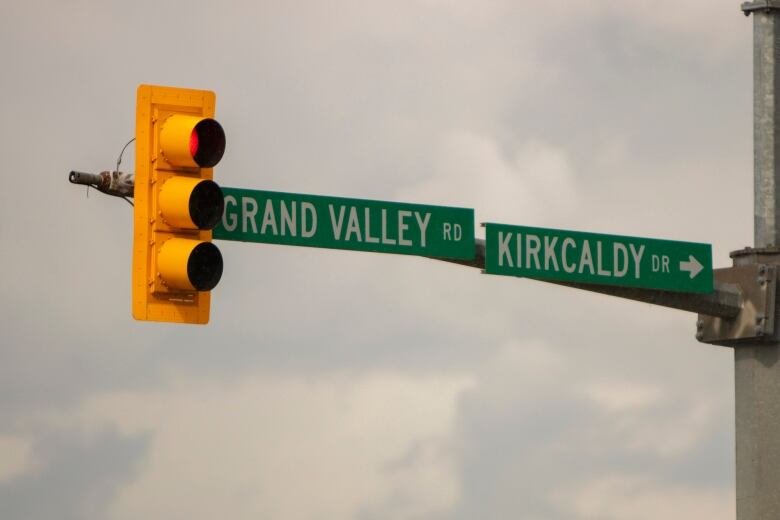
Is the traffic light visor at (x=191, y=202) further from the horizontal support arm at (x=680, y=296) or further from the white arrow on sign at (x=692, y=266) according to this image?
the white arrow on sign at (x=692, y=266)

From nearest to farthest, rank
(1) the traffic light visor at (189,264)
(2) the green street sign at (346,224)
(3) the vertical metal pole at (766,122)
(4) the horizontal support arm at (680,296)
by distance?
(1) the traffic light visor at (189,264) → (2) the green street sign at (346,224) → (4) the horizontal support arm at (680,296) → (3) the vertical metal pole at (766,122)

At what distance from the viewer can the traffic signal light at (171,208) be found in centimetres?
1109

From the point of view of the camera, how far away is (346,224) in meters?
12.7

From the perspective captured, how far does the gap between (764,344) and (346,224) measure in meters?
3.82

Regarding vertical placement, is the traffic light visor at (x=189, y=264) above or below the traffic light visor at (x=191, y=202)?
below

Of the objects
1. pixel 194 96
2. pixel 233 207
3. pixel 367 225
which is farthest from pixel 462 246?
pixel 194 96

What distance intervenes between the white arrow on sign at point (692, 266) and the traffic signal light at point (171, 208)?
429cm

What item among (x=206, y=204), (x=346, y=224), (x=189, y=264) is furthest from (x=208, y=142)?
(x=346, y=224)

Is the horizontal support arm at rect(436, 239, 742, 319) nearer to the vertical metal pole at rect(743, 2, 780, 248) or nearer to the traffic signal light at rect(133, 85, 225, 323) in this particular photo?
the vertical metal pole at rect(743, 2, 780, 248)

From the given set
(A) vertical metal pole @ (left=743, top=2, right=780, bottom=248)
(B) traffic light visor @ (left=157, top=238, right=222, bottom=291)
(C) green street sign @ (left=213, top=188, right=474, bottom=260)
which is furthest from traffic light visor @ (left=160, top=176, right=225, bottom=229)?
(A) vertical metal pole @ (left=743, top=2, right=780, bottom=248)

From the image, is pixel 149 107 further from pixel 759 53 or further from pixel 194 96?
pixel 759 53

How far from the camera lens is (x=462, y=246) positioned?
13.1 meters

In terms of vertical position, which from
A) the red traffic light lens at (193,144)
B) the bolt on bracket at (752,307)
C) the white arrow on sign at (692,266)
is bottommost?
the bolt on bracket at (752,307)

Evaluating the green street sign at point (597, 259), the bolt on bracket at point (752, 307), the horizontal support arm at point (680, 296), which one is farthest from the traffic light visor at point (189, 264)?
the bolt on bracket at point (752, 307)
